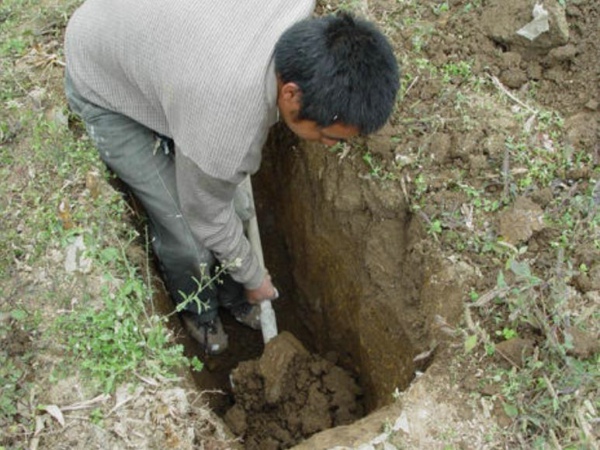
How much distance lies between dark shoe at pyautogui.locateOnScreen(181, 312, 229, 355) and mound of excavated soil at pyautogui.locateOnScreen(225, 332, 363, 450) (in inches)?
16.4

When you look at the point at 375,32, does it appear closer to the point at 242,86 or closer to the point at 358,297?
the point at 242,86

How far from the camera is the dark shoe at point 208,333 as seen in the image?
3.51 meters

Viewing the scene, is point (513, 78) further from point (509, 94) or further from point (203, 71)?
point (203, 71)

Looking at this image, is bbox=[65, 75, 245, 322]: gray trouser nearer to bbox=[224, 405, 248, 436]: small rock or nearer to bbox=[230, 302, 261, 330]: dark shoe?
bbox=[230, 302, 261, 330]: dark shoe

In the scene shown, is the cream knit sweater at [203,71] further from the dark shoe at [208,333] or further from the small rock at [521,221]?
the dark shoe at [208,333]

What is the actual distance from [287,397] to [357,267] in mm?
701

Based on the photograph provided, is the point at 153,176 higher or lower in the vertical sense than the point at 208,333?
higher

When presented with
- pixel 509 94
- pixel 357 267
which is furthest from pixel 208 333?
pixel 509 94

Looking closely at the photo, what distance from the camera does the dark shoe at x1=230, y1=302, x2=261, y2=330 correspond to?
365 cm

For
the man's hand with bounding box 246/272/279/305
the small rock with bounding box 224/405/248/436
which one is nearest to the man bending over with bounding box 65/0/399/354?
the man's hand with bounding box 246/272/279/305

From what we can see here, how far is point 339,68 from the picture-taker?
77.4 inches

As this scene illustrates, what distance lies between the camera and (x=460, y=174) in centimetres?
273

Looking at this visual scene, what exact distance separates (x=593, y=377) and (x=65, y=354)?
1.87m

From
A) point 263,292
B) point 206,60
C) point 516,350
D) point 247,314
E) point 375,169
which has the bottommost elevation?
point 247,314
